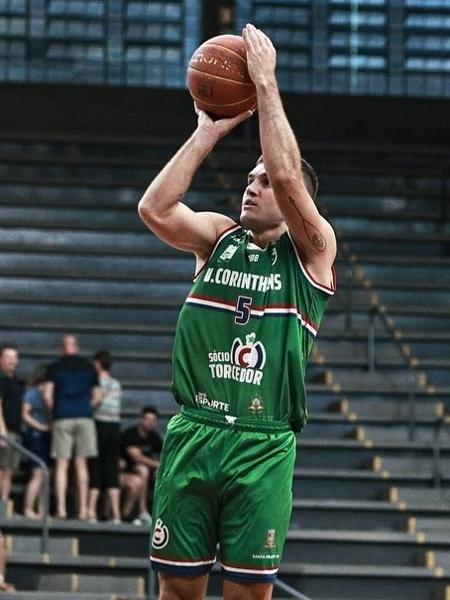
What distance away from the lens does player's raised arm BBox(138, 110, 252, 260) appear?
Answer: 4.14 meters

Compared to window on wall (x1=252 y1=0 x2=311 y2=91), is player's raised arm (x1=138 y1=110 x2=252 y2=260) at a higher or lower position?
lower

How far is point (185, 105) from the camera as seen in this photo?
1753 centimetres

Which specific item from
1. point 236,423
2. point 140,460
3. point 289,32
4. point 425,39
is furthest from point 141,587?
point 425,39

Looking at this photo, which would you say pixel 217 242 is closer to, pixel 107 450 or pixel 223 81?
pixel 223 81

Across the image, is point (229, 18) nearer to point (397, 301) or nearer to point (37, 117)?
point (37, 117)

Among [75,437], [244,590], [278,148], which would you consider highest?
[278,148]

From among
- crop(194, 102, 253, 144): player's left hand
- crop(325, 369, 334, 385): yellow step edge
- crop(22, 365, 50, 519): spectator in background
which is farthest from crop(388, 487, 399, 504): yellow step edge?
crop(194, 102, 253, 144): player's left hand

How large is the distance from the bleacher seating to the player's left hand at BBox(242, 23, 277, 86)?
638 cm

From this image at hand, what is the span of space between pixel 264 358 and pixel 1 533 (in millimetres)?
6765

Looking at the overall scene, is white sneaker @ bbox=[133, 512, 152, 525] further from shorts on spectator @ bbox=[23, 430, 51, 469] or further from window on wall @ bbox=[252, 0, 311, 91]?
window on wall @ bbox=[252, 0, 311, 91]

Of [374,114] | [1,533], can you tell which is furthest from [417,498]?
[374,114]

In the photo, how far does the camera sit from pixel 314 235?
13.9ft

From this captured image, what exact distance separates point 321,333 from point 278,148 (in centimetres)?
965

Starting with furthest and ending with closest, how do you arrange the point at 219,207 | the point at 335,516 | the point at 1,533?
1. the point at 219,207
2. the point at 335,516
3. the point at 1,533
